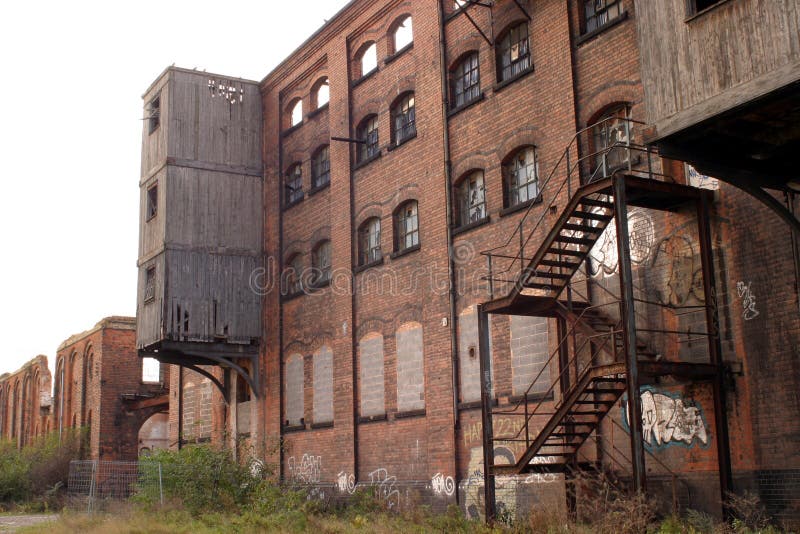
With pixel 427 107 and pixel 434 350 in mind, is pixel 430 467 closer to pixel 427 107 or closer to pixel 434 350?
pixel 434 350

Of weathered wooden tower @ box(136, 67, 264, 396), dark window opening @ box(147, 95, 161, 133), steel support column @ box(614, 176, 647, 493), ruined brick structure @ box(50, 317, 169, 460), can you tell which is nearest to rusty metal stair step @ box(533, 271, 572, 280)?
steel support column @ box(614, 176, 647, 493)

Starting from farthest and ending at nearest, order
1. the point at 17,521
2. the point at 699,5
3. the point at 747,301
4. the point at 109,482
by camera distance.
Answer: the point at 17,521, the point at 109,482, the point at 747,301, the point at 699,5

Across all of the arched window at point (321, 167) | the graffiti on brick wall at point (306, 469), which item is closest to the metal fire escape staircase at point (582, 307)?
the graffiti on brick wall at point (306, 469)

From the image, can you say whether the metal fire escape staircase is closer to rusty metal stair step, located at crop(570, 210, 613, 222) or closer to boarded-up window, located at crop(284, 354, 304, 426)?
rusty metal stair step, located at crop(570, 210, 613, 222)

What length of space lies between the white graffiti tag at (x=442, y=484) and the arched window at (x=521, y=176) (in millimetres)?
5557

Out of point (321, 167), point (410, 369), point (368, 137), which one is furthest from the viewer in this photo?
point (321, 167)

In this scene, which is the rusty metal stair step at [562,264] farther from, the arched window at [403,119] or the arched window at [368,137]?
the arched window at [368,137]

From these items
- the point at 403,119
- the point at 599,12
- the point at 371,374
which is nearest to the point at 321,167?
the point at 403,119

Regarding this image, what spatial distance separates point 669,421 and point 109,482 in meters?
14.0

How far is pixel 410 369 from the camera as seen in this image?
19.2 m

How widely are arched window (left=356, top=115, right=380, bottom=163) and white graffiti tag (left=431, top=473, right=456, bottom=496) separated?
7.85m

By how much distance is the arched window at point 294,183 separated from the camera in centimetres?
2492

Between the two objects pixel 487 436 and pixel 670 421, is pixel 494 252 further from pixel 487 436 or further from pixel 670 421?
pixel 670 421

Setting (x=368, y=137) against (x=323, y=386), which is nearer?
(x=368, y=137)
